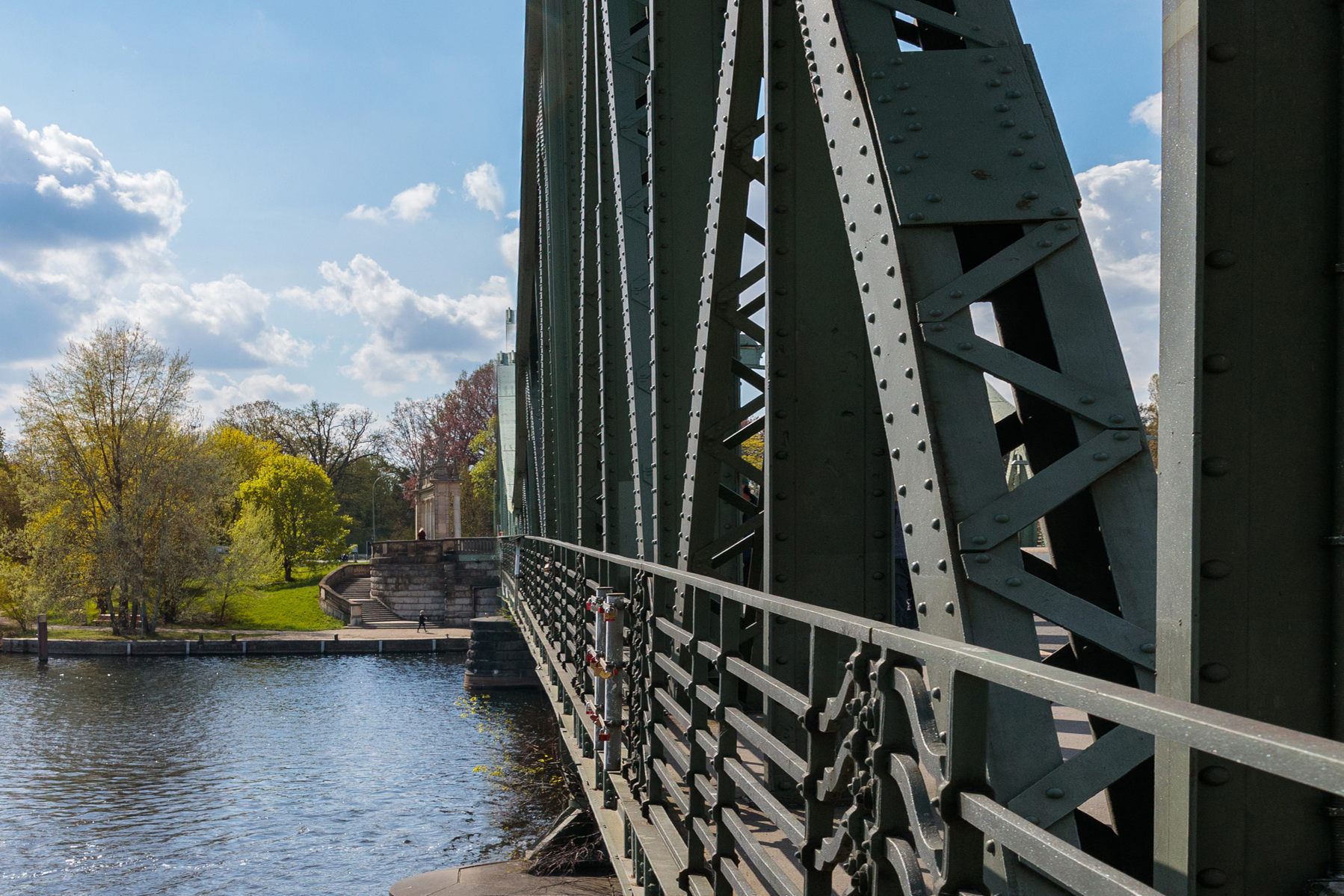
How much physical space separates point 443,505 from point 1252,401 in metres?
66.2

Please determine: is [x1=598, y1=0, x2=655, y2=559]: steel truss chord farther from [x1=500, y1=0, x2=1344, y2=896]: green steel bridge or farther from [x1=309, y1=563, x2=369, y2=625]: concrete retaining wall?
[x1=309, y1=563, x2=369, y2=625]: concrete retaining wall

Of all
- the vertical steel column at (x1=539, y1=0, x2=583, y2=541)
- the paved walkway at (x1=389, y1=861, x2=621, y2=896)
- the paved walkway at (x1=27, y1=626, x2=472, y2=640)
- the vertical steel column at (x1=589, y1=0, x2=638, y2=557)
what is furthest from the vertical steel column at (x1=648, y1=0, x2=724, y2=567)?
the paved walkway at (x1=27, y1=626, x2=472, y2=640)

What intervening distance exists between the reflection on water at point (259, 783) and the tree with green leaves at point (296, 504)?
35359 mm

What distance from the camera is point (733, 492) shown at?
5.32 meters

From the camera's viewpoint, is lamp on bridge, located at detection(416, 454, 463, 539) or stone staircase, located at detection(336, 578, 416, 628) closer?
stone staircase, located at detection(336, 578, 416, 628)

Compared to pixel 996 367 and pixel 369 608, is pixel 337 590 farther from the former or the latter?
pixel 996 367

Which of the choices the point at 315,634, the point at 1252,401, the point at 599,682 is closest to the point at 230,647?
the point at 315,634

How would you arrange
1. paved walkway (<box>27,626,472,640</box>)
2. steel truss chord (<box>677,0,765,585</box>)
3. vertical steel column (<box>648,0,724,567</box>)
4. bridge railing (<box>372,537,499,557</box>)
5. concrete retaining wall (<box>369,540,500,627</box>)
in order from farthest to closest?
bridge railing (<box>372,537,499,557</box>) → concrete retaining wall (<box>369,540,500,627</box>) → paved walkway (<box>27,626,472,640</box>) → vertical steel column (<box>648,0,724,567</box>) → steel truss chord (<box>677,0,765,585</box>)

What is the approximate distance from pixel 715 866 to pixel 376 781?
17.0 metres

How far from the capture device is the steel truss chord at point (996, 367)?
2.12m

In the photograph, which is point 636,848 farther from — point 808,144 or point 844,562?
point 808,144

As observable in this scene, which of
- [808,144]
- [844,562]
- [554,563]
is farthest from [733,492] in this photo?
[554,563]

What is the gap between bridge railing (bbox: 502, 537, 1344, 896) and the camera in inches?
53.2

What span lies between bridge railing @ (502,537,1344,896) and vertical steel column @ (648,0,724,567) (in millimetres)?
624
